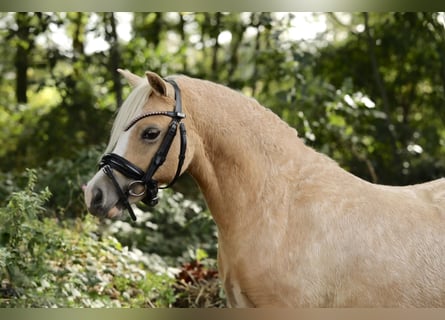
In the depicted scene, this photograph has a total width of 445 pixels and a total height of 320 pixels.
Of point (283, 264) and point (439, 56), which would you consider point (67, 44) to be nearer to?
point (439, 56)

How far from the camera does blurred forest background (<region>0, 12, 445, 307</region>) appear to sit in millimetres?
4539

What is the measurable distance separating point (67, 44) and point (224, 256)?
6.47 m

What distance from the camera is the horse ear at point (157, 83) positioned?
9.53 feet

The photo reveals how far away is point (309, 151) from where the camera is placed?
10.3ft

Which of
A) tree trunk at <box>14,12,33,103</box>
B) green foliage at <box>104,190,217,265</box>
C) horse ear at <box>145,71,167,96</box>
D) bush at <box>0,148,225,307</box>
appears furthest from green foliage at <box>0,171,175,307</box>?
tree trunk at <box>14,12,33,103</box>

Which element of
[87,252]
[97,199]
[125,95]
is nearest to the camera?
[97,199]

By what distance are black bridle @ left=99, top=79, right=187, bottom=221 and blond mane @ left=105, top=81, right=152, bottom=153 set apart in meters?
0.04

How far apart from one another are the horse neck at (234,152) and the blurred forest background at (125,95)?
0.88 m

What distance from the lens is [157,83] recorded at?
2947 mm

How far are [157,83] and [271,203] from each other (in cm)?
78

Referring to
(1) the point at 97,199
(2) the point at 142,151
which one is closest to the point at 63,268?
(1) the point at 97,199

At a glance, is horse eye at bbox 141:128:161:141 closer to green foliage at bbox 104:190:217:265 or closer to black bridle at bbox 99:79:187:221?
black bridle at bbox 99:79:187:221

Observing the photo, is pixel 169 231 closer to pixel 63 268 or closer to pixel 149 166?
pixel 63 268

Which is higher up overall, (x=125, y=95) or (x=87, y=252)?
(x=125, y=95)
